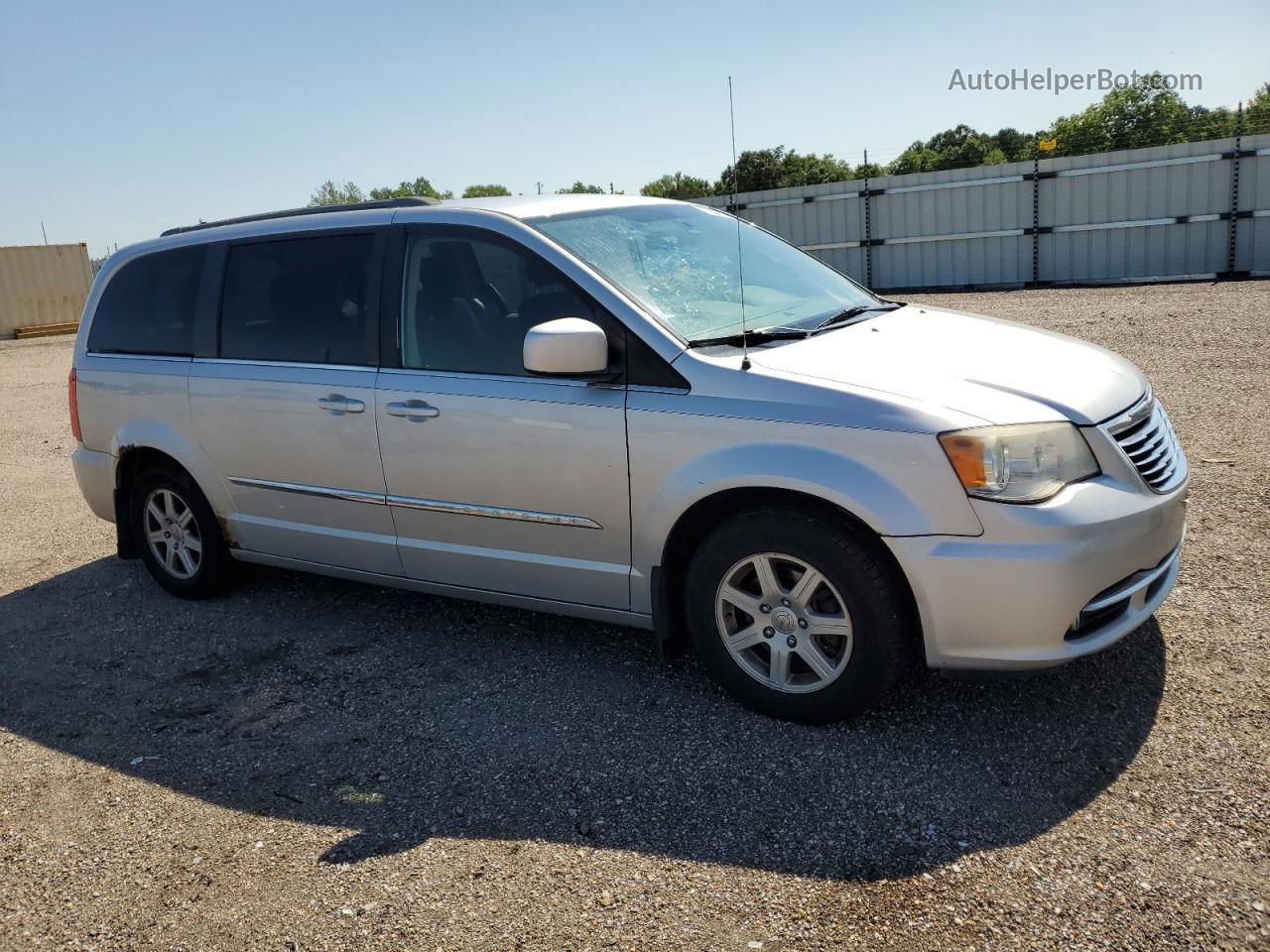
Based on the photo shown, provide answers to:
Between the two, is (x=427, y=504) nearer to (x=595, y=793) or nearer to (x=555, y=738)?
(x=555, y=738)

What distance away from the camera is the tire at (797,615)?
11.1 ft

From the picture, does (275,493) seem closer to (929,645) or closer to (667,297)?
(667,297)

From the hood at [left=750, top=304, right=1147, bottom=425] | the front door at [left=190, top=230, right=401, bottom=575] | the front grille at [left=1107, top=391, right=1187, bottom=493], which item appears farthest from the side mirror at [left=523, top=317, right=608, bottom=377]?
the front grille at [left=1107, top=391, right=1187, bottom=493]

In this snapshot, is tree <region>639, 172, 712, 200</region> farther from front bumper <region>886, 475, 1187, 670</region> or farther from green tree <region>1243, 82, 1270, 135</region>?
front bumper <region>886, 475, 1187, 670</region>

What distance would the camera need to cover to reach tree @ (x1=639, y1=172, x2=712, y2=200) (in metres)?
28.1

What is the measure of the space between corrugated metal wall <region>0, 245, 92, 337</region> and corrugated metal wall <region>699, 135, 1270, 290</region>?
20.3 m

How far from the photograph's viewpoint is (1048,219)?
19141 mm

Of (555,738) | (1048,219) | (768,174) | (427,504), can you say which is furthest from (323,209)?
(768,174)

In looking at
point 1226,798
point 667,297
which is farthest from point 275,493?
point 1226,798

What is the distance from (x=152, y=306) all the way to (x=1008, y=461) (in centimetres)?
436

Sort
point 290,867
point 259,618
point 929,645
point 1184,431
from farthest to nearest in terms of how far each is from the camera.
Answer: point 1184,431 → point 259,618 → point 929,645 → point 290,867

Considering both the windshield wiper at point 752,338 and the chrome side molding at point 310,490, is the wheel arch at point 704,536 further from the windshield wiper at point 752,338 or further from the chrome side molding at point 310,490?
the chrome side molding at point 310,490

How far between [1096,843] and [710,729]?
1301 mm

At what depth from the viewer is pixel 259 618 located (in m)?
5.25
